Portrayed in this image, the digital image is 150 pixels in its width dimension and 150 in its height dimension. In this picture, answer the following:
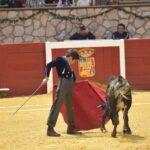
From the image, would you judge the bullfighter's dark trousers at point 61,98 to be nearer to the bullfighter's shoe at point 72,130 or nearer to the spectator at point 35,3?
the bullfighter's shoe at point 72,130

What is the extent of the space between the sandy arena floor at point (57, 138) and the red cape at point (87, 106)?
13 centimetres

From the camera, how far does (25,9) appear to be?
→ 51.4 ft

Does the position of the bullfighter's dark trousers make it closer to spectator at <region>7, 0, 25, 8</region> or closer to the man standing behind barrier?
the man standing behind barrier

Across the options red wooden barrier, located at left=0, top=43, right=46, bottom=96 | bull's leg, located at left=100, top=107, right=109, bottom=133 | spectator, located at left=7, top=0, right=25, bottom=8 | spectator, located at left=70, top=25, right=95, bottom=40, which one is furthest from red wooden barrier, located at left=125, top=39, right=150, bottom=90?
bull's leg, located at left=100, top=107, right=109, bottom=133

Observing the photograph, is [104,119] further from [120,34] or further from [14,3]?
[14,3]

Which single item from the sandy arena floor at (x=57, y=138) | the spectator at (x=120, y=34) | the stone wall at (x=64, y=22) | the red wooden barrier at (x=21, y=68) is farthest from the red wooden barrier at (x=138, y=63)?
the sandy arena floor at (x=57, y=138)

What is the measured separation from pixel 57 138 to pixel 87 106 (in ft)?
3.39

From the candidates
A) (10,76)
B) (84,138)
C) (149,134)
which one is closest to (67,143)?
(84,138)

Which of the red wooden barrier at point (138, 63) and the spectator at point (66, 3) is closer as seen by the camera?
the red wooden barrier at point (138, 63)

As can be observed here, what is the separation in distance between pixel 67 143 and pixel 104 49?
7.09 meters

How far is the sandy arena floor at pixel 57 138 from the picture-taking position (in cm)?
679

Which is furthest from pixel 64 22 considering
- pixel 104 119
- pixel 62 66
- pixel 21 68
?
pixel 62 66

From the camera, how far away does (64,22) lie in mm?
15711

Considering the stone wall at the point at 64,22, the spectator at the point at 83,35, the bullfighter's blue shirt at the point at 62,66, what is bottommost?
the bullfighter's blue shirt at the point at 62,66
